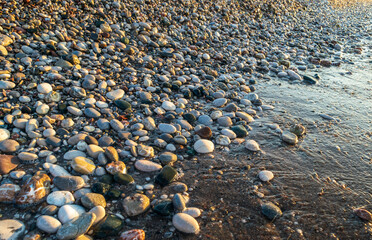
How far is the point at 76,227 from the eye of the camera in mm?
1969

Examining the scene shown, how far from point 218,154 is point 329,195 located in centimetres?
122

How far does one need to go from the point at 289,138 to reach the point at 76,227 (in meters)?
2.66

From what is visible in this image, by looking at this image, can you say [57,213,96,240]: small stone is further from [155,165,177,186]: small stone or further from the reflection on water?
the reflection on water

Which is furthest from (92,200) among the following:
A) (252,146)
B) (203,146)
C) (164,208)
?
(252,146)

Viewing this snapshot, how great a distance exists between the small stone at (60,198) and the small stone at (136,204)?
471 mm

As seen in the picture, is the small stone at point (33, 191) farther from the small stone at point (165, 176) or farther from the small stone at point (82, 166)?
the small stone at point (165, 176)

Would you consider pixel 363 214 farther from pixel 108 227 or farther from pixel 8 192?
pixel 8 192

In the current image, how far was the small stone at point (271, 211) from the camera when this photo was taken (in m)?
2.27

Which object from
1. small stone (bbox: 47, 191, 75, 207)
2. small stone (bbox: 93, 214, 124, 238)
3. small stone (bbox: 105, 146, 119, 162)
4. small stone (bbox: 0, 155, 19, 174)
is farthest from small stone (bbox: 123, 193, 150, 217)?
small stone (bbox: 0, 155, 19, 174)

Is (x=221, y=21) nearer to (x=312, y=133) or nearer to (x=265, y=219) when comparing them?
(x=312, y=133)

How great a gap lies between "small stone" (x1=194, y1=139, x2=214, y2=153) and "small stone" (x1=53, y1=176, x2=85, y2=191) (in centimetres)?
133

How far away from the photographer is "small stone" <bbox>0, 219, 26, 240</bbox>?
1.89m

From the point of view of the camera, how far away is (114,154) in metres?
2.79

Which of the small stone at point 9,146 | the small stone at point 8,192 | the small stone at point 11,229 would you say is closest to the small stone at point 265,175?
the small stone at point 11,229
